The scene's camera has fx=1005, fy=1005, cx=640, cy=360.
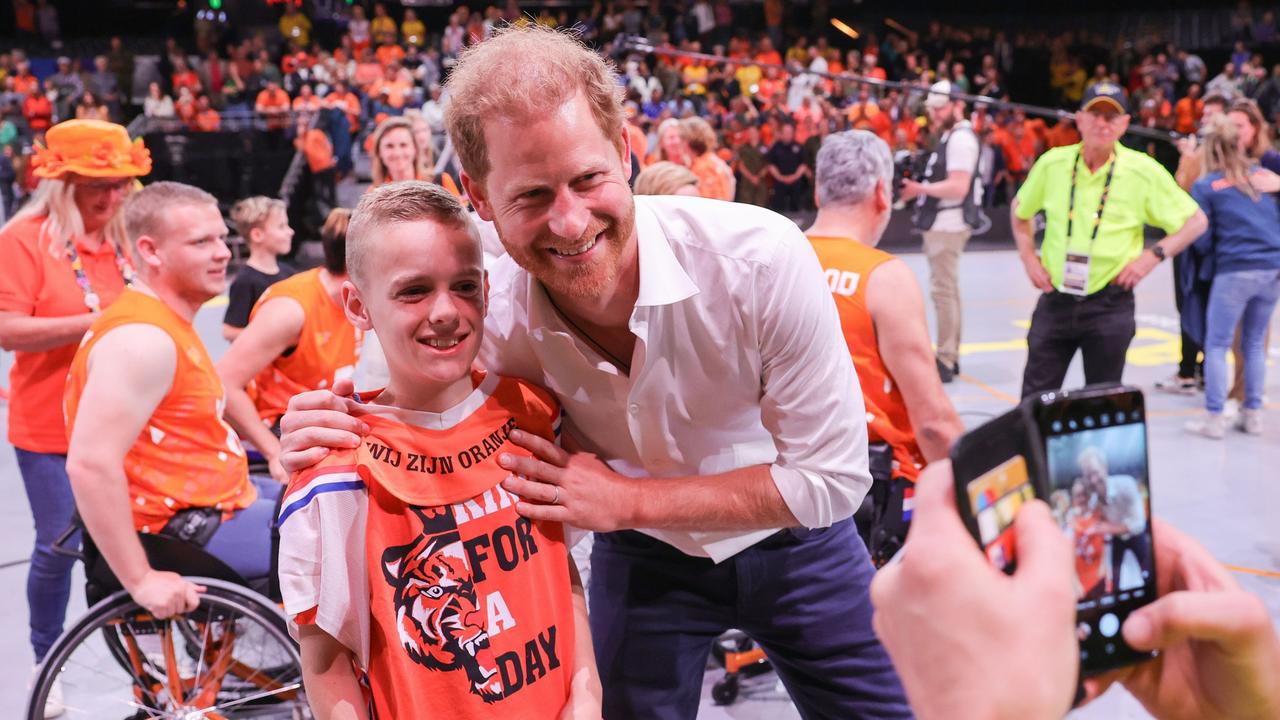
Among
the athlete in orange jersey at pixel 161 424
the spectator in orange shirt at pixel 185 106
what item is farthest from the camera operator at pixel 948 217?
the spectator in orange shirt at pixel 185 106

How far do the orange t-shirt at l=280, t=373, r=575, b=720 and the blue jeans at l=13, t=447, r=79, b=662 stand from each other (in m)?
1.92

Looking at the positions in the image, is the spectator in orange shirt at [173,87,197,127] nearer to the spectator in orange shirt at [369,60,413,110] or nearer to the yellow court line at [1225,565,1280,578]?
the spectator in orange shirt at [369,60,413,110]

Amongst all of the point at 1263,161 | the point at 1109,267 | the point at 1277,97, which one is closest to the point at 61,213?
the point at 1109,267

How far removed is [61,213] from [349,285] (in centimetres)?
213

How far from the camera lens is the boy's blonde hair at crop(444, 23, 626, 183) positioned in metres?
1.43

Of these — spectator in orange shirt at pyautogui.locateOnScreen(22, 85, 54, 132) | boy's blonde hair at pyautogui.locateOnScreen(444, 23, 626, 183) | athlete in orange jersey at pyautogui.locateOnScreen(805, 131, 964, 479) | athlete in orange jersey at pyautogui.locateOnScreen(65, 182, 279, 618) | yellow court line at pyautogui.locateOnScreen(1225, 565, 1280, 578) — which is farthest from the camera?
spectator in orange shirt at pyautogui.locateOnScreen(22, 85, 54, 132)

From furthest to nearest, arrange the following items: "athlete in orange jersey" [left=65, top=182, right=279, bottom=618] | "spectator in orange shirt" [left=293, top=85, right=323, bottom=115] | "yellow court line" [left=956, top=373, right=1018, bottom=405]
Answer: "spectator in orange shirt" [left=293, top=85, right=323, bottom=115] < "yellow court line" [left=956, top=373, right=1018, bottom=405] < "athlete in orange jersey" [left=65, top=182, right=279, bottom=618]

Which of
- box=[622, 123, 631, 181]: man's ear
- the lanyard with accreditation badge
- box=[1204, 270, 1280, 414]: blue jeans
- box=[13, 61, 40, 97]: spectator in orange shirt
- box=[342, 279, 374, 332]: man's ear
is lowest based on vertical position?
box=[1204, 270, 1280, 414]: blue jeans

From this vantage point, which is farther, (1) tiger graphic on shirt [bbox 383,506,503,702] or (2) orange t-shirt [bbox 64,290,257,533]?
(2) orange t-shirt [bbox 64,290,257,533]

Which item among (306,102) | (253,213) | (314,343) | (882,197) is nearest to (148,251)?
(314,343)

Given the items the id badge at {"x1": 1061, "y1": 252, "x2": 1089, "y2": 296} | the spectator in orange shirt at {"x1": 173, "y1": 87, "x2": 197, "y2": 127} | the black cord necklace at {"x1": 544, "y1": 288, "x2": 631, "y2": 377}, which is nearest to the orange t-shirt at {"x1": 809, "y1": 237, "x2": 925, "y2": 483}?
the black cord necklace at {"x1": 544, "y1": 288, "x2": 631, "y2": 377}

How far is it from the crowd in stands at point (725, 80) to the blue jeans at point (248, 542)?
17.0ft

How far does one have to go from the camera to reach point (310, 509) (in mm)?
1487

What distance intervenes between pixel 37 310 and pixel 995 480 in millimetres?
3353
